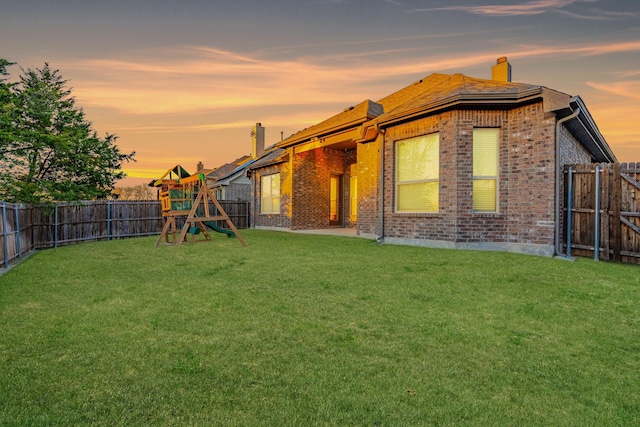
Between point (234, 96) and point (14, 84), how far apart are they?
22.9ft

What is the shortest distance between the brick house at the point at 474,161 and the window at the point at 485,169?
22mm

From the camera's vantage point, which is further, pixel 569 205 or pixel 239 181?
pixel 239 181

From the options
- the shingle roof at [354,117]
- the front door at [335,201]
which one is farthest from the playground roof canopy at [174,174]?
the front door at [335,201]

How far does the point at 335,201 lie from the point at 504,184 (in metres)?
9.29

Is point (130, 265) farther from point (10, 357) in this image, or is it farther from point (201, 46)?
point (201, 46)

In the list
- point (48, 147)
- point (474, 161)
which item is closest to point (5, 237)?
point (48, 147)

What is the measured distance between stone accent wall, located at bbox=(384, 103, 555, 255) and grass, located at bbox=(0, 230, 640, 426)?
2057 mm

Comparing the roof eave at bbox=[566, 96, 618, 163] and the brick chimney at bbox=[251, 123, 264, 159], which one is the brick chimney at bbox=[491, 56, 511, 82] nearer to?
the roof eave at bbox=[566, 96, 618, 163]

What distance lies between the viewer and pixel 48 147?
1280 cm

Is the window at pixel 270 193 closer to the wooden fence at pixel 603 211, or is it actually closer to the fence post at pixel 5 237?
the fence post at pixel 5 237

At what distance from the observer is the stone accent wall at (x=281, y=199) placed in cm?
1534

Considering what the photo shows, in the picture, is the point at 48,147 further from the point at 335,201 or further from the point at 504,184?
the point at 504,184

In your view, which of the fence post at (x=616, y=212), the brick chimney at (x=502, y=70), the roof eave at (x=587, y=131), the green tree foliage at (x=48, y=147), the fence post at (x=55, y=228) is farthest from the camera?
the fence post at (x=55, y=228)

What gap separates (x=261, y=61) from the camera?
11781mm
